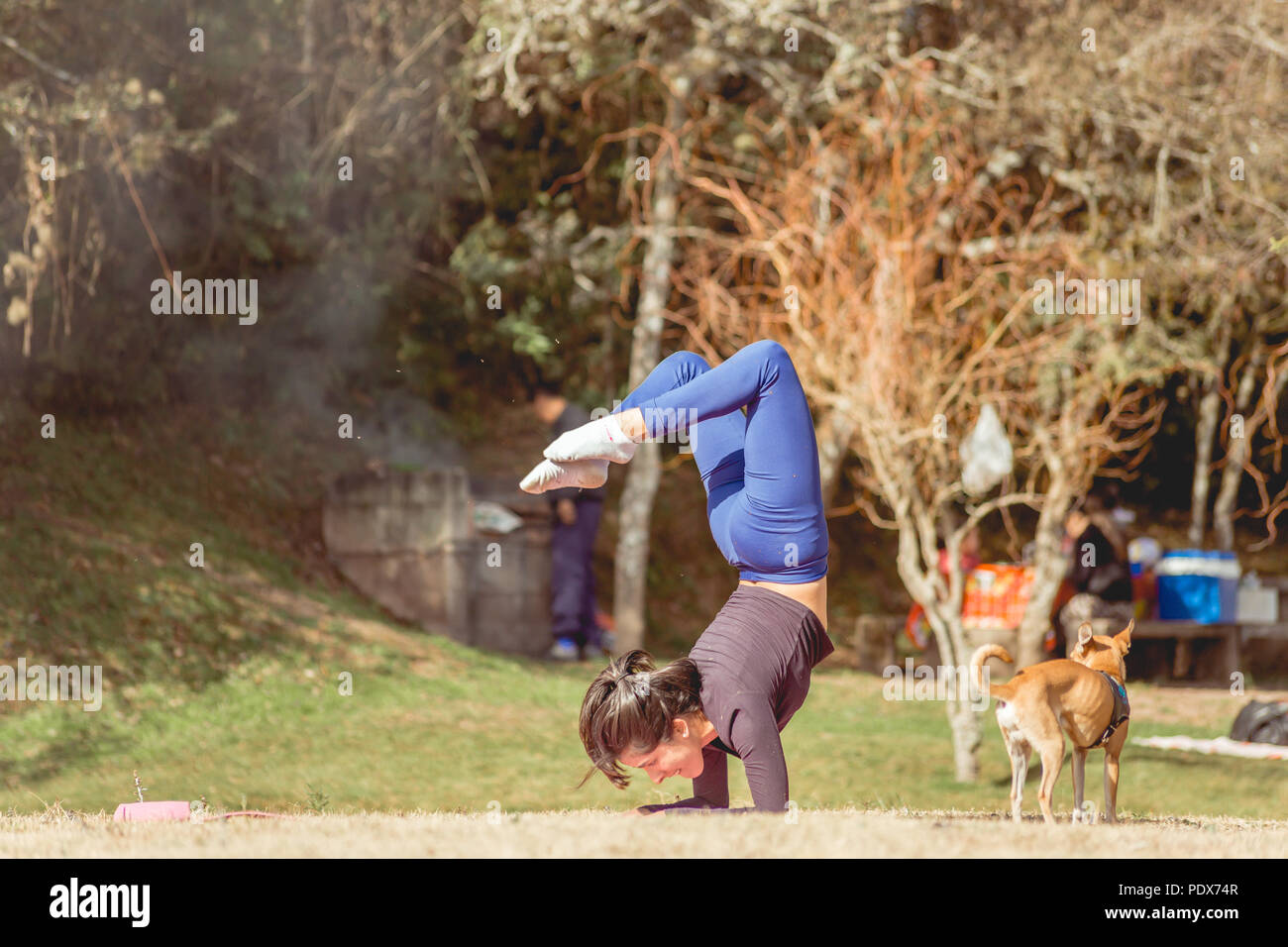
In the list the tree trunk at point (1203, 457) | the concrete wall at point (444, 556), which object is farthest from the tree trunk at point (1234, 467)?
the concrete wall at point (444, 556)

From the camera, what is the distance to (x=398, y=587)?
36.8 feet

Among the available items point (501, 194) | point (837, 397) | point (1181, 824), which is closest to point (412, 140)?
point (501, 194)

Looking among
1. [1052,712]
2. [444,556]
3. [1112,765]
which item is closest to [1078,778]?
[1112,765]

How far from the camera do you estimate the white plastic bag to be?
1053 centimetres

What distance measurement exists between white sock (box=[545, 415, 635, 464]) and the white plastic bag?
7404 mm

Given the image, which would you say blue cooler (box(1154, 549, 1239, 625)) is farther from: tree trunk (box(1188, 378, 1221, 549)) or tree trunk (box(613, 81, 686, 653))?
tree trunk (box(613, 81, 686, 653))

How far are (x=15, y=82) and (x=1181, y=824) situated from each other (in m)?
8.36

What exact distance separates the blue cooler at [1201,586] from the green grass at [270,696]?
3.55 ft

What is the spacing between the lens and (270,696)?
336 inches

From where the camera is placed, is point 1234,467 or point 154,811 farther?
point 1234,467

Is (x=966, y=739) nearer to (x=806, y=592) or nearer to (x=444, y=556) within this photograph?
(x=806, y=592)

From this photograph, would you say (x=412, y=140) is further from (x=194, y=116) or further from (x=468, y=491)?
(x=468, y=491)

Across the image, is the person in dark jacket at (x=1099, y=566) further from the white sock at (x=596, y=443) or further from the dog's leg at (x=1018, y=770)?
the white sock at (x=596, y=443)

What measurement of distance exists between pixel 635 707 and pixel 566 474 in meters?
0.64
